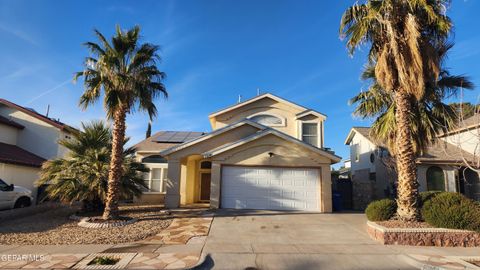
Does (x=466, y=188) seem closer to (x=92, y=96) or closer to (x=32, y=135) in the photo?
(x=92, y=96)

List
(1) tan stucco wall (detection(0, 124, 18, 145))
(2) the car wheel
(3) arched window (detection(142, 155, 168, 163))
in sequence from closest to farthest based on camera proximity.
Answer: (2) the car wheel, (1) tan stucco wall (detection(0, 124, 18, 145)), (3) arched window (detection(142, 155, 168, 163))

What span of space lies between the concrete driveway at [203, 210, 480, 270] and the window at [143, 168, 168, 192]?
8.60 m

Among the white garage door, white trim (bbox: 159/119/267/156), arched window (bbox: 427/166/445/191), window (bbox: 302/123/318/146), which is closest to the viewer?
the white garage door

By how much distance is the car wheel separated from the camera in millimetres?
15558

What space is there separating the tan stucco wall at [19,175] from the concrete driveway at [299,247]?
42.2 ft

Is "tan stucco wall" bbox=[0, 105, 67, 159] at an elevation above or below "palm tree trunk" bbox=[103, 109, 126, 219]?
above

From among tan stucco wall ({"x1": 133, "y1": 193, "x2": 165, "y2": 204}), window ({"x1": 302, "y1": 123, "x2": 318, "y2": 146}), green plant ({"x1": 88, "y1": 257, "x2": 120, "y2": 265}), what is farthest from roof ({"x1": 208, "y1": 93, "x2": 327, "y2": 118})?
green plant ({"x1": 88, "y1": 257, "x2": 120, "y2": 265})

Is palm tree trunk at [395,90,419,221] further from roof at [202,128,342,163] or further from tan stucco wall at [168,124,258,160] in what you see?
tan stucco wall at [168,124,258,160]

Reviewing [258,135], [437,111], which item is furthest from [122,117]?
[437,111]

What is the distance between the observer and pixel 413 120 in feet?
42.4

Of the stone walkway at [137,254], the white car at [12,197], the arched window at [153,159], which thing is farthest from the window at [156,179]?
the stone walkway at [137,254]

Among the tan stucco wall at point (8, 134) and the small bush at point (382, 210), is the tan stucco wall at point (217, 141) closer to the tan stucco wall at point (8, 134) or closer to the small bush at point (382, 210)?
the small bush at point (382, 210)

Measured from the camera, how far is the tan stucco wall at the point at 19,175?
16906 millimetres

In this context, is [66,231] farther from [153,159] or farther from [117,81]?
[153,159]
